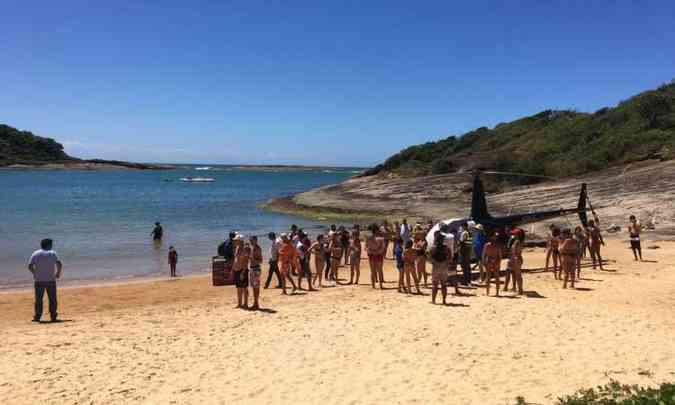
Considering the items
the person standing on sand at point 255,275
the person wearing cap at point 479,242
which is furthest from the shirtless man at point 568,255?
the person standing on sand at point 255,275

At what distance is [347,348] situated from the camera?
8.41 m

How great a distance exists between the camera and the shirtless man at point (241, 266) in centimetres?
1112

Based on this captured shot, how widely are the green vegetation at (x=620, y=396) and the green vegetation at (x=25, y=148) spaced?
159970 millimetres

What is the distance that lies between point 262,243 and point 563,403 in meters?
20.5

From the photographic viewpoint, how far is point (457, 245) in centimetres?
1409

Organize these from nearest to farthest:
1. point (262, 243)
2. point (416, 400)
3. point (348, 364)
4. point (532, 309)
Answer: point (416, 400) → point (348, 364) → point (532, 309) → point (262, 243)

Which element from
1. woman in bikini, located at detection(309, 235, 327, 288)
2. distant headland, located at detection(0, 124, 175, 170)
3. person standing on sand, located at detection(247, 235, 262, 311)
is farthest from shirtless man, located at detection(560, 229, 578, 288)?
distant headland, located at detection(0, 124, 175, 170)

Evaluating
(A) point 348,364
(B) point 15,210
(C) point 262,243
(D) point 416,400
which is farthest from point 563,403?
(B) point 15,210

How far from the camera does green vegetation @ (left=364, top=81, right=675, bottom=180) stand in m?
37.3

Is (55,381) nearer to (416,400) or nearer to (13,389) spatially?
(13,389)

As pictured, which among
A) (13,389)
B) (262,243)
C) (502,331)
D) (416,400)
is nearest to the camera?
(416,400)

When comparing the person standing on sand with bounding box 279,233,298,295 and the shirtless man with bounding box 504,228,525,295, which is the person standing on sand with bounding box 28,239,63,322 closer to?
the person standing on sand with bounding box 279,233,298,295

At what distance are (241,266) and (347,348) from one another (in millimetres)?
3674

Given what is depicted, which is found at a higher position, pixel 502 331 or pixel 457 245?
pixel 457 245
